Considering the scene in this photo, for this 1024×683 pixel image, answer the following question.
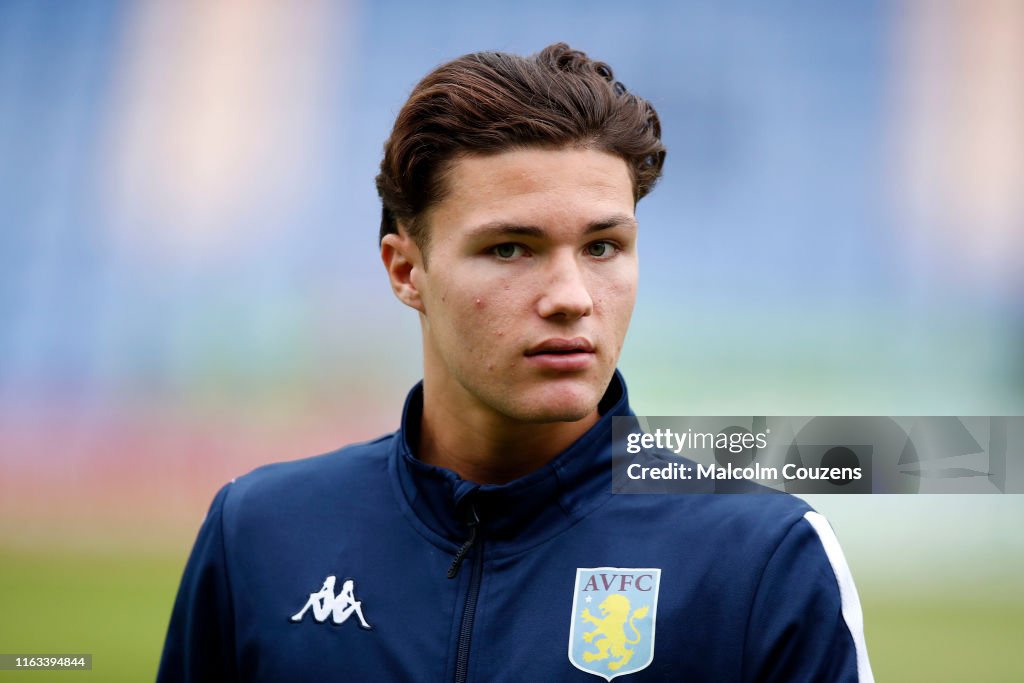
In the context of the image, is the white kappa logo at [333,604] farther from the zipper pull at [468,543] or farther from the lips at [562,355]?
the lips at [562,355]

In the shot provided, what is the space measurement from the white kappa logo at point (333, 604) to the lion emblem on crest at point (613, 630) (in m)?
0.43

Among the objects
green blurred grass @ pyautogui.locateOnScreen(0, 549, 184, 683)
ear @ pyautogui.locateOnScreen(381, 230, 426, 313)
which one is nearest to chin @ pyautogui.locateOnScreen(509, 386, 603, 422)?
ear @ pyautogui.locateOnScreen(381, 230, 426, 313)

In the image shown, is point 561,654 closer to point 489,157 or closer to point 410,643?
point 410,643

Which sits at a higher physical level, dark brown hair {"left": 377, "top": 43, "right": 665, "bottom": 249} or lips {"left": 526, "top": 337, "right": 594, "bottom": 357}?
dark brown hair {"left": 377, "top": 43, "right": 665, "bottom": 249}

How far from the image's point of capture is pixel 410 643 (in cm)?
193

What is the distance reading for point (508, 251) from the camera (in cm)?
202

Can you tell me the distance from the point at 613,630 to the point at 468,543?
312mm

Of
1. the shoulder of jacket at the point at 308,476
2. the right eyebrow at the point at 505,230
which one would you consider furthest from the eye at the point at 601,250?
the shoulder of jacket at the point at 308,476

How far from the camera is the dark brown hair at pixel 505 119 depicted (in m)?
2.06

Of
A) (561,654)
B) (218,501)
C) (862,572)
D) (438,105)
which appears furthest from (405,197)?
(862,572)

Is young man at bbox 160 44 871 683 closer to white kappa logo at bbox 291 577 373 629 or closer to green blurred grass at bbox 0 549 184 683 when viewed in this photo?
white kappa logo at bbox 291 577 373 629

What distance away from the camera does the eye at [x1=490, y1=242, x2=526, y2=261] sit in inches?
78.7

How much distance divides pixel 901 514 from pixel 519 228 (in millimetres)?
4714

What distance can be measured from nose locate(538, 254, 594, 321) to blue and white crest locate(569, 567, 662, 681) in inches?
18.7
